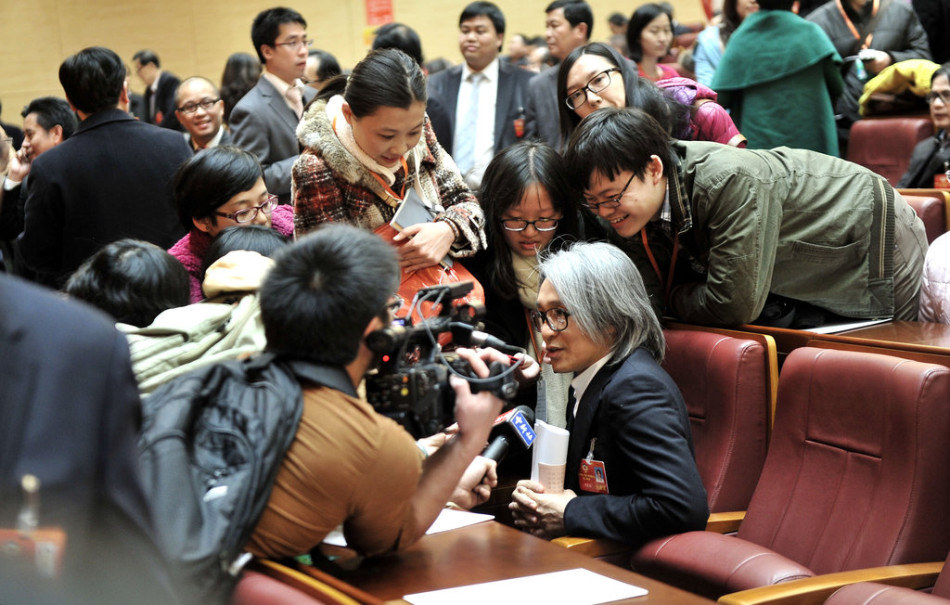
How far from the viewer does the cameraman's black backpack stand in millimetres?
1353

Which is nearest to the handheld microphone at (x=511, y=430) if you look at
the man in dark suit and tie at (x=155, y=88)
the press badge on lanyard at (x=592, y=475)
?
the press badge on lanyard at (x=592, y=475)

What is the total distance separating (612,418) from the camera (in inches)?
85.4

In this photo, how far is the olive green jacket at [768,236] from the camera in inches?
98.1

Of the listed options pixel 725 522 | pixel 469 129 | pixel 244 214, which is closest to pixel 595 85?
pixel 244 214

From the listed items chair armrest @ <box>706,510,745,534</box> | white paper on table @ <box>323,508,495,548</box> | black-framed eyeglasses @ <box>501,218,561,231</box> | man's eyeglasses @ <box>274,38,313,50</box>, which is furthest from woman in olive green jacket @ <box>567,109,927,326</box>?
man's eyeglasses @ <box>274,38,313,50</box>

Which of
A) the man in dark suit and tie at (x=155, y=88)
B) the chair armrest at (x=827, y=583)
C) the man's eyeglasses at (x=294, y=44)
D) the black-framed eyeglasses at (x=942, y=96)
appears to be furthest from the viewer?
the man in dark suit and tie at (x=155, y=88)

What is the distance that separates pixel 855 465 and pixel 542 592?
1025mm

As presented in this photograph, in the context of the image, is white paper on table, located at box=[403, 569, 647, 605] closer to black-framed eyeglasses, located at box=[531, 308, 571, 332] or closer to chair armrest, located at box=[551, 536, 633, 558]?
chair armrest, located at box=[551, 536, 633, 558]

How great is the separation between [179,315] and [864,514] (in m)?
1.55

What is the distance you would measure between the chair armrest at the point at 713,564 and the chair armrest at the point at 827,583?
0.29 ft

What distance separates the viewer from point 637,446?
2111 millimetres

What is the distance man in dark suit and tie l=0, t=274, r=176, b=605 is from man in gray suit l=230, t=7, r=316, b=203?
9.37ft

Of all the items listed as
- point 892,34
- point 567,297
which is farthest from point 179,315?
point 892,34

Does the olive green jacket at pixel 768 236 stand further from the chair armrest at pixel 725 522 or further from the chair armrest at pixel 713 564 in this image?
the chair armrest at pixel 713 564
